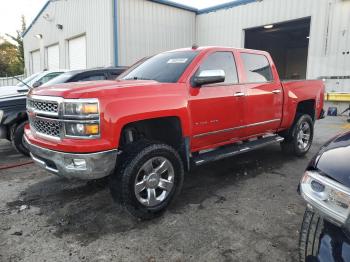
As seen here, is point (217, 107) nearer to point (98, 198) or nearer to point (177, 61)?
point (177, 61)

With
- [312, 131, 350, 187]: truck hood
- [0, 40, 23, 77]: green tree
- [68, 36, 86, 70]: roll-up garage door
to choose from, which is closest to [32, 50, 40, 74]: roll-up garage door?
[68, 36, 86, 70]: roll-up garage door

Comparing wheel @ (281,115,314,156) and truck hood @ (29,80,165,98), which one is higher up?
truck hood @ (29,80,165,98)

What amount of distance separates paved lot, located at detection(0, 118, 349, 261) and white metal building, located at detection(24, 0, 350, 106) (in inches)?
344

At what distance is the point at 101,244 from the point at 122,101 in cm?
139

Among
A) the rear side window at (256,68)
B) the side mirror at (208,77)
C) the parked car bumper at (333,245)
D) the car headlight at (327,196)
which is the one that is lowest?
the parked car bumper at (333,245)

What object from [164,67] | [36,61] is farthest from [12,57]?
[164,67]

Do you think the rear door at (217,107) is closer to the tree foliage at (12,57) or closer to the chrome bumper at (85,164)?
the chrome bumper at (85,164)

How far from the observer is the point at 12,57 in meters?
42.5

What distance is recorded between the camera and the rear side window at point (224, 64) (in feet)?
13.7

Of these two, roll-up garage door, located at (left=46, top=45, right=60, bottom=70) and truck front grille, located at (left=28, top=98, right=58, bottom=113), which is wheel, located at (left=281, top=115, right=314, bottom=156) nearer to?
truck front grille, located at (left=28, top=98, right=58, bottom=113)

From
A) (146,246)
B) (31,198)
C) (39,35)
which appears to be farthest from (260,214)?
(39,35)

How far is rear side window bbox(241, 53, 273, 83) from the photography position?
4.75 meters

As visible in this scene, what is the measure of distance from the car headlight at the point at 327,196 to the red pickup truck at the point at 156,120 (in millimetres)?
1885

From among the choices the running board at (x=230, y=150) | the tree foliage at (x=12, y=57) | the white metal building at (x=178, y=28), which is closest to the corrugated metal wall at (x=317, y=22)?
the white metal building at (x=178, y=28)
